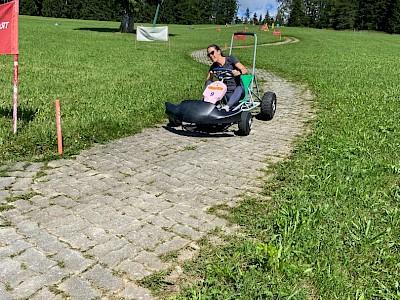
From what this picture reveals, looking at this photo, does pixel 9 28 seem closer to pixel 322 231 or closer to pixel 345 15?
pixel 322 231

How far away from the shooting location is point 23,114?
25.0 feet

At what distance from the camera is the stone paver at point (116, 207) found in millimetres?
3047

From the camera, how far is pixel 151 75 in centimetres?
1410

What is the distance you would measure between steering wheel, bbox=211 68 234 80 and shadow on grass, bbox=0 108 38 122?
3.39 meters

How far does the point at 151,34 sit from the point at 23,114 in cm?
2381

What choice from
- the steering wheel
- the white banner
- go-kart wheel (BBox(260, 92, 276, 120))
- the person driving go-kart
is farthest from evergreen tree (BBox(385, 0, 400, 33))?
the steering wheel

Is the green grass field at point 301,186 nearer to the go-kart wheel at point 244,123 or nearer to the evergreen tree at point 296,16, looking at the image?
the go-kart wheel at point 244,123

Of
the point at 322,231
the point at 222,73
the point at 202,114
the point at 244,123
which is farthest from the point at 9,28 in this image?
the point at 322,231

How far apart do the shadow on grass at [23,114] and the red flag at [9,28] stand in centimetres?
168

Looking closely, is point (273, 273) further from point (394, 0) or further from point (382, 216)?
point (394, 0)

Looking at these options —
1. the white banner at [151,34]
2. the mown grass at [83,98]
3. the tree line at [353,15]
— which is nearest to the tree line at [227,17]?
the tree line at [353,15]

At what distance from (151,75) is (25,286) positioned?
38.5 feet

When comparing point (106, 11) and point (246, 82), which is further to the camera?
point (106, 11)

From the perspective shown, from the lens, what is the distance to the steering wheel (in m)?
7.20
